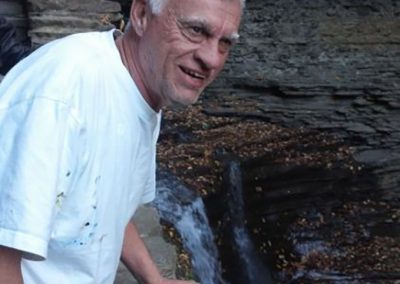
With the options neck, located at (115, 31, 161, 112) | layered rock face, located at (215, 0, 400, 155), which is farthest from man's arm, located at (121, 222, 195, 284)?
layered rock face, located at (215, 0, 400, 155)

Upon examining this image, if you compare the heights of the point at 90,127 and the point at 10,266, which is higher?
the point at 90,127

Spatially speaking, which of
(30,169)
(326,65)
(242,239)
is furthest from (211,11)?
(326,65)

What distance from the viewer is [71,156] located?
1449 millimetres

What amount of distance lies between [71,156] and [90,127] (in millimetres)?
73

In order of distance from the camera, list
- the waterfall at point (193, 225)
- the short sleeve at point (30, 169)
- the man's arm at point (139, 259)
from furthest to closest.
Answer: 1. the waterfall at point (193, 225)
2. the man's arm at point (139, 259)
3. the short sleeve at point (30, 169)

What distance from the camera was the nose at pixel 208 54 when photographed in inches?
65.2

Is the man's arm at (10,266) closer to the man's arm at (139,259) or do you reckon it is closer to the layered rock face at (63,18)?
the man's arm at (139,259)

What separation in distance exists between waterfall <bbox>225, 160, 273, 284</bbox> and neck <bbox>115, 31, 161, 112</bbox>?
480cm

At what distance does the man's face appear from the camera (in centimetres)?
163

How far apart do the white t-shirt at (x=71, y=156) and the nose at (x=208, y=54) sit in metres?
0.16

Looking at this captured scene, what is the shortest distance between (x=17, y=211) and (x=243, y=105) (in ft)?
29.2

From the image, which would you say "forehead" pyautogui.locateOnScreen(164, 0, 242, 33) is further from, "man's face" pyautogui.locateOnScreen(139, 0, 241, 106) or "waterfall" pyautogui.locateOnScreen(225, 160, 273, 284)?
"waterfall" pyautogui.locateOnScreen(225, 160, 273, 284)

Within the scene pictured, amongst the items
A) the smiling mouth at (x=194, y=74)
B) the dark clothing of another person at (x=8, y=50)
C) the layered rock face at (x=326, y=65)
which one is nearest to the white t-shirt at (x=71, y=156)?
the smiling mouth at (x=194, y=74)

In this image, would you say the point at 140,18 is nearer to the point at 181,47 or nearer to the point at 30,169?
the point at 181,47
